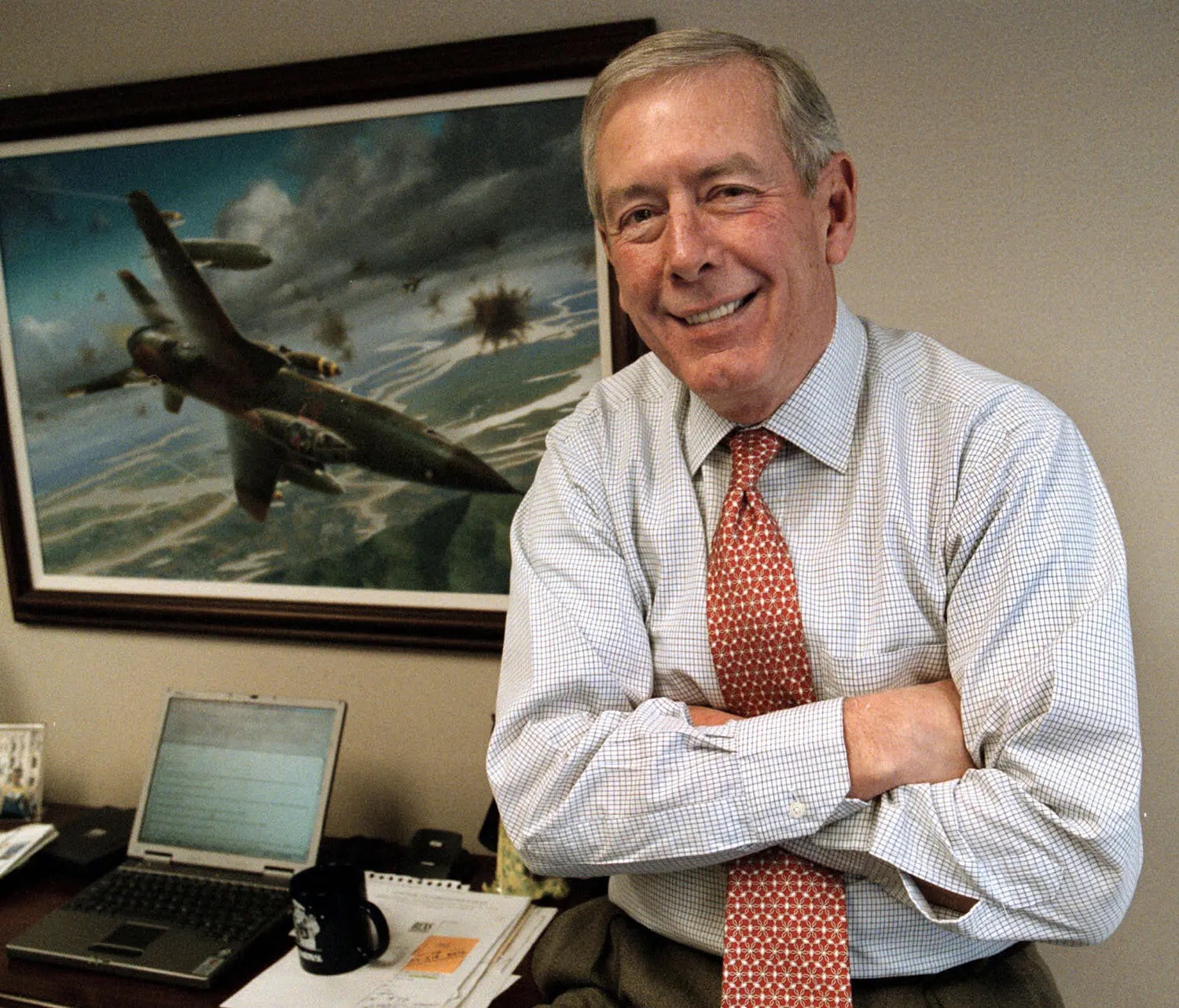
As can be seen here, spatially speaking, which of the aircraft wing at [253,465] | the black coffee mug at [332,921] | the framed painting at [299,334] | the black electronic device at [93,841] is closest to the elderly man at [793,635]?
the black coffee mug at [332,921]

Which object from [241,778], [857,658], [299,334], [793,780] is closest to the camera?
[793,780]

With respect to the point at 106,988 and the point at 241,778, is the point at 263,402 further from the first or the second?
the point at 106,988

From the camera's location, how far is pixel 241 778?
1897 millimetres

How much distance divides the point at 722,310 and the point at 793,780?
520 mm

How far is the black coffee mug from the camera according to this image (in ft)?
5.05

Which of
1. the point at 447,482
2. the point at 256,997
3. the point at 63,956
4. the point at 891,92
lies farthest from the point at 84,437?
the point at 891,92

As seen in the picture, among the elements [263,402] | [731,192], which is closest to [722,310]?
[731,192]

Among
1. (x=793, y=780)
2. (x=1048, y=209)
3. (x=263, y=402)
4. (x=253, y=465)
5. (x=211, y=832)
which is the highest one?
(x=1048, y=209)

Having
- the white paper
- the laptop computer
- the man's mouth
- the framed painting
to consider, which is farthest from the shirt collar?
the laptop computer

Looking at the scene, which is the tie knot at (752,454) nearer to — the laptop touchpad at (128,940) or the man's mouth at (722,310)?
the man's mouth at (722,310)

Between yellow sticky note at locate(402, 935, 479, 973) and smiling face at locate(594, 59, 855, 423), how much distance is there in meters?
0.88

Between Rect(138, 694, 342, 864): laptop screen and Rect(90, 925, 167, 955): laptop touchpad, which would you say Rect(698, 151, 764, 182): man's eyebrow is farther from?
Rect(90, 925, 167, 955): laptop touchpad

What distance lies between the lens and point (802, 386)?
Result: 51.6 inches

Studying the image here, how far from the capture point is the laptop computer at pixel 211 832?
1.69 metres
